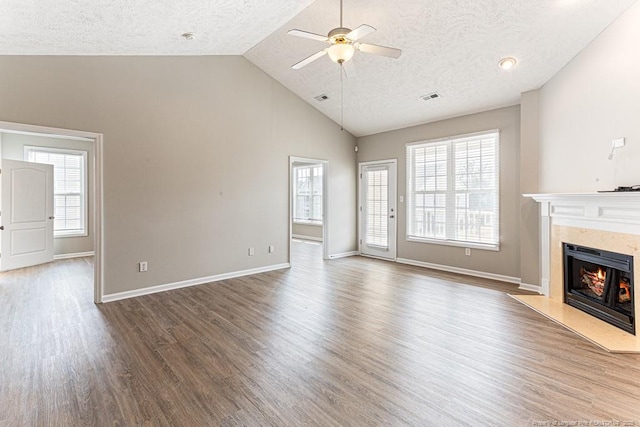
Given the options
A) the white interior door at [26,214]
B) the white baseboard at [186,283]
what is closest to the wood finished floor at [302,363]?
the white baseboard at [186,283]

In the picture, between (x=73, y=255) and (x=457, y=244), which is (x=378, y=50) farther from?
(x=73, y=255)

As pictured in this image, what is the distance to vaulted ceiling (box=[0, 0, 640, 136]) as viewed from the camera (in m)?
3.22

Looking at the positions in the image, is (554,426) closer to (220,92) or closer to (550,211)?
(550,211)

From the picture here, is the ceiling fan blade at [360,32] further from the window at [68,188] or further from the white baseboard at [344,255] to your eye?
the window at [68,188]

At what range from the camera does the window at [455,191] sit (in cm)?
538

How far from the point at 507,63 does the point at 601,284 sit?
291 centimetres

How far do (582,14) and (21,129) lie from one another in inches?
248

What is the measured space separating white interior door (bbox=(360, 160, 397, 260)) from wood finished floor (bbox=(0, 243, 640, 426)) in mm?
2532

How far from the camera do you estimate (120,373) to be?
8.18 feet

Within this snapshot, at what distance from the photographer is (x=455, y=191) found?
5.80 meters

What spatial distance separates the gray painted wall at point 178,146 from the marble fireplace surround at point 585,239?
4203 mm

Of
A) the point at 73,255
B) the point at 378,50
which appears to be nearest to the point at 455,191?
the point at 378,50

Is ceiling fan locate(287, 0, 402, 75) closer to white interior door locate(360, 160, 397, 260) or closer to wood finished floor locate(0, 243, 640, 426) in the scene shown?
wood finished floor locate(0, 243, 640, 426)

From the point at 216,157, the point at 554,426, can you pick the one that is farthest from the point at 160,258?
the point at 554,426
